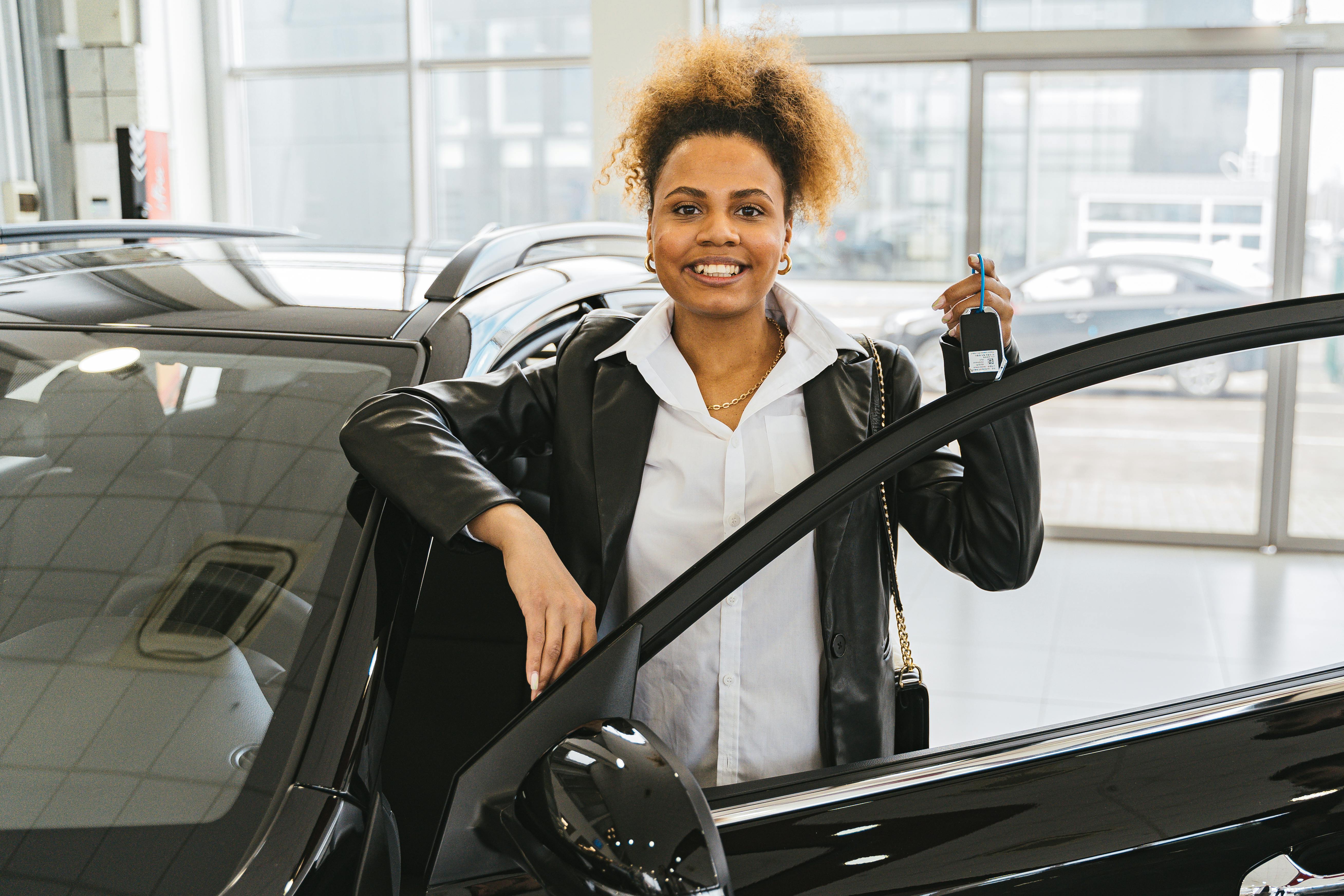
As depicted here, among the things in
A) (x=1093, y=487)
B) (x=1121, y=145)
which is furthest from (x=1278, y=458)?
(x=1121, y=145)

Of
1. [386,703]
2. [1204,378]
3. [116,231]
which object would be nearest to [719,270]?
[386,703]

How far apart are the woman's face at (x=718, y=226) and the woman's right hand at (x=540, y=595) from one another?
1.19 ft

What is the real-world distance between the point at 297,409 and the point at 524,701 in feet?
1.38

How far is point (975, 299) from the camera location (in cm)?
101

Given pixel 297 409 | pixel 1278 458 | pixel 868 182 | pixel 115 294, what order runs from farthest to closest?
pixel 868 182 < pixel 1278 458 < pixel 115 294 < pixel 297 409

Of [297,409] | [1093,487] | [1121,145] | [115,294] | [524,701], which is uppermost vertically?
[1121,145]

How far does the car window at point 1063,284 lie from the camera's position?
5.41 metres

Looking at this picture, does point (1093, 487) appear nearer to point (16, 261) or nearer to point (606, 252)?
point (606, 252)

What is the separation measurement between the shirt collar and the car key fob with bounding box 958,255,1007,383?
1.11ft

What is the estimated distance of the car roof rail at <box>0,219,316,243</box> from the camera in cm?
185

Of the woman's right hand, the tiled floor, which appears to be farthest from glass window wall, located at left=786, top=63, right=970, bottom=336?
the woman's right hand

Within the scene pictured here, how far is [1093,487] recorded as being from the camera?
5516mm

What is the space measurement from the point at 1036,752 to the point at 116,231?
1.83 m

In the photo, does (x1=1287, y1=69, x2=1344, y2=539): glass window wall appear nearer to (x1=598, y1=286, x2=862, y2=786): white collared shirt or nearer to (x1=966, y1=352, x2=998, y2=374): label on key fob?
(x1=598, y1=286, x2=862, y2=786): white collared shirt
